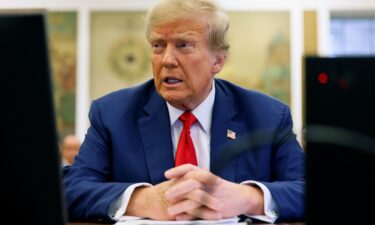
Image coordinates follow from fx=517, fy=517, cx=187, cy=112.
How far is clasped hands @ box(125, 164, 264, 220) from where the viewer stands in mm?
1400

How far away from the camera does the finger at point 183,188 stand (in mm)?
1405

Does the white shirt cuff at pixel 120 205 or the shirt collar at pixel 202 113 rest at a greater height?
the shirt collar at pixel 202 113

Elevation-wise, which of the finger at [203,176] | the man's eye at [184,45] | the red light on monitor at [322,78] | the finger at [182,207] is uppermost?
the man's eye at [184,45]

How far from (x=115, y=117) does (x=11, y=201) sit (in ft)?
3.72

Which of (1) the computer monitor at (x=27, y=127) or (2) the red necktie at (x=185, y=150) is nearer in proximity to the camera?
(1) the computer monitor at (x=27, y=127)

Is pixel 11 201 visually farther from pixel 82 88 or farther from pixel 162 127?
pixel 82 88

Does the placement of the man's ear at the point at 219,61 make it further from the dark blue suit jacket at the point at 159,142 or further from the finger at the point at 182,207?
the finger at the point at 182,207

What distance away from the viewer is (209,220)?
4.42ft

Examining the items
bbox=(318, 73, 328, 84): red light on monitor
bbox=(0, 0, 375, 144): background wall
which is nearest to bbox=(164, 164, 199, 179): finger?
bbox=(318, 73, 328, 84): red light on monitor

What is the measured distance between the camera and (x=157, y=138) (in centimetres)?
190

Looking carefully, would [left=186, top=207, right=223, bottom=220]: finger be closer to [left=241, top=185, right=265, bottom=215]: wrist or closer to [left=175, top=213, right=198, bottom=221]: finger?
[left=175, top=213, right=198, bottom=221]: finger

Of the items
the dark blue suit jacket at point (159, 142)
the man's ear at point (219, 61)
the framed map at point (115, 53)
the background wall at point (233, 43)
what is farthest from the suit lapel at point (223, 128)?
the framed map at point (115, 53)

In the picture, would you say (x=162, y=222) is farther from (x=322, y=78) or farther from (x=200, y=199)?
(x=322, y=78)

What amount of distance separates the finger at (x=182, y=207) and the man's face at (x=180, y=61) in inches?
22.9
